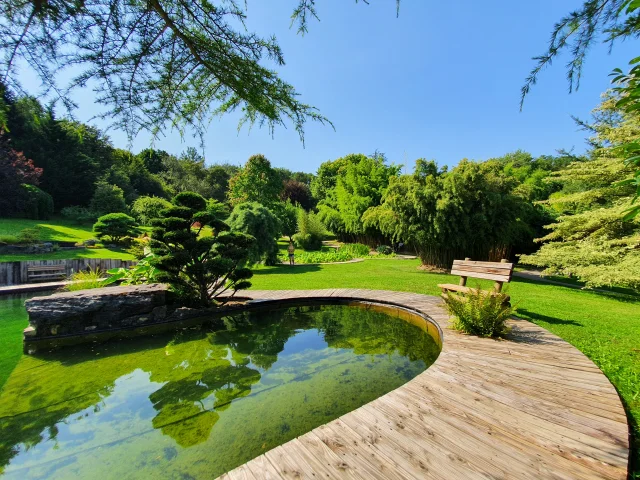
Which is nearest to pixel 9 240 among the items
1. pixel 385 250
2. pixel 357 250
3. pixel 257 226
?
pixel 257 226

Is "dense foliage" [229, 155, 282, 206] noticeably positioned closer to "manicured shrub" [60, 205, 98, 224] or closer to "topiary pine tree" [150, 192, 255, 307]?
"manicured shrub" [60, 205, 98, 224]

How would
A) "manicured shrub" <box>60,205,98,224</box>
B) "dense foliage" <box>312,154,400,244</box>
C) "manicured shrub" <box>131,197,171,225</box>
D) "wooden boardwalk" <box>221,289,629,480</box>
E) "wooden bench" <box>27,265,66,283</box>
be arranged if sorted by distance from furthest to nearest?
"manicured shrub" <box>131,197,171,225</box> → "manicured shrub" <box>60,205,98,224</box> → "dense foliage" <box>312,154,400,244</box> → "wooden bench" <box>27,265,66,283</box> → "wooden boardwalk" <box>221,289,629,480</box>

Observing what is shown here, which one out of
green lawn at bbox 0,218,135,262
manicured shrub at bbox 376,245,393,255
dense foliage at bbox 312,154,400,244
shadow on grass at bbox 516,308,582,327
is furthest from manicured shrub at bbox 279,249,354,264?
shadow on grass at bbox 516,308,582,327

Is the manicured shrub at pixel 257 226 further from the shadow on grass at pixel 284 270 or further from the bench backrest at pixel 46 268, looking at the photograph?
the bench backrest at pixel 46 268

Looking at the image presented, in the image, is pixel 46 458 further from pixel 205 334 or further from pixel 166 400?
pixel 205 334

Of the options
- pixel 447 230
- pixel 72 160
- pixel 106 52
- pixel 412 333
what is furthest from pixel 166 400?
pixel 72 160

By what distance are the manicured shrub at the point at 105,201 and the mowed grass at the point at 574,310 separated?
18334 millimetres

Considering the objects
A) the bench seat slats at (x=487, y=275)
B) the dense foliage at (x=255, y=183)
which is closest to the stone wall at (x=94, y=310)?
the bench seat slats at (x=487, y=275)

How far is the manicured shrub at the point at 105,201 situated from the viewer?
22.2m

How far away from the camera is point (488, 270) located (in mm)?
4832

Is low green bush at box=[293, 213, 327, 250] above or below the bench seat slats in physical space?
above

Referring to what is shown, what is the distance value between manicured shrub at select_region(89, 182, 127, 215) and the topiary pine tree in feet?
69.0

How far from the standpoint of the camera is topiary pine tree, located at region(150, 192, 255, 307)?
5719 millimetres

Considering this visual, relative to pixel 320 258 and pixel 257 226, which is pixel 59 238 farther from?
pixel 320 258
